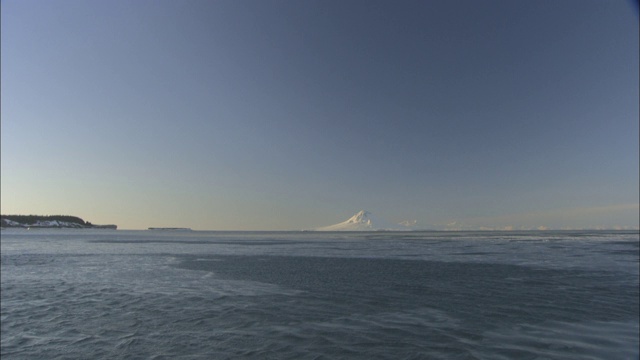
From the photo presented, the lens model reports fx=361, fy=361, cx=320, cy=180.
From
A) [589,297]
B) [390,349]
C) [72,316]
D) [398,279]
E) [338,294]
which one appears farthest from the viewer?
[398,279]

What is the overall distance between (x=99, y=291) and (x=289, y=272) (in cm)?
1829

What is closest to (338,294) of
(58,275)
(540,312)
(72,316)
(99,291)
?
(540,312)

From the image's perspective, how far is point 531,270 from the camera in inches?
1582

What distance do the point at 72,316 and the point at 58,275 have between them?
859 inches

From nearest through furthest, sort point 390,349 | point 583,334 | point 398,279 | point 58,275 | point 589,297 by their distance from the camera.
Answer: point 390,349 → point 583,334 → point 589,297 → point 398,279 → point 58,275

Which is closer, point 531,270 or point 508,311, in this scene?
point 508,311

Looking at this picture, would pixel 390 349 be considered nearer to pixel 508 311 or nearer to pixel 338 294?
pixel 508 311

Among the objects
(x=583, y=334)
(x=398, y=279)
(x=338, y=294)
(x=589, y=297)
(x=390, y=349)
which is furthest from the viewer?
(x=398, y=279)

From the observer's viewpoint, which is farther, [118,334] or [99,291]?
[99,291]

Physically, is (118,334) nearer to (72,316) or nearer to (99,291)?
(72,316)

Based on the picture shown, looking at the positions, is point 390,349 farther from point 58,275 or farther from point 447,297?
point 58,275

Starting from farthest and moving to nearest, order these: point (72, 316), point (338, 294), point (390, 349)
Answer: point (338, 294)
point (72, 316)
point (390, 349)

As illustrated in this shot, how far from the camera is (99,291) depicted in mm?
28797

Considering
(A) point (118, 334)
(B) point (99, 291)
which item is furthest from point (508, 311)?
(B) point (99, 291)
